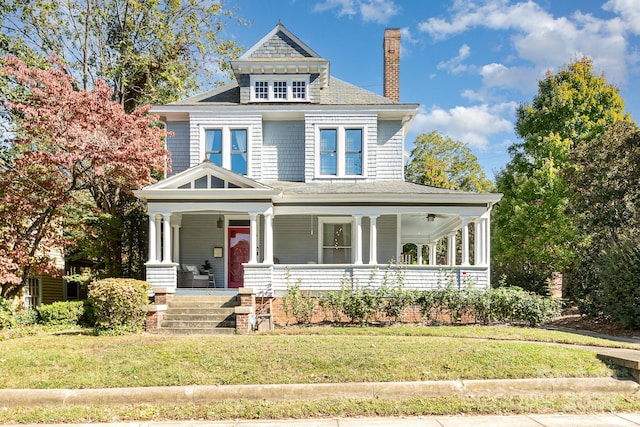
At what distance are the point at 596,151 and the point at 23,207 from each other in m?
19.0

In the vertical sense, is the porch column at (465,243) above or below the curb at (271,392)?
above

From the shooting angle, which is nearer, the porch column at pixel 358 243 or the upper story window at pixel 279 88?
the porch column at pixel 358 243

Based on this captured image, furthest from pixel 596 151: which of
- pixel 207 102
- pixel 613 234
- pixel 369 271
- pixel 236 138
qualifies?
pixel 207 102

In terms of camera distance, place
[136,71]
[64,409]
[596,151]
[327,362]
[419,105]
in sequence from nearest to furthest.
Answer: [64,409]
[327,362]
[419,105]
[596,151]
[136,71]

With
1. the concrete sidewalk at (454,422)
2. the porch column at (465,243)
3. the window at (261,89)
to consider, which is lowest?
the concrete sidewalk at (454,422)

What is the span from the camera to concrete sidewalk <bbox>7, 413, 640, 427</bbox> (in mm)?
6379

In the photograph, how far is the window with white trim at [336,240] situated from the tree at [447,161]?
1950 cm

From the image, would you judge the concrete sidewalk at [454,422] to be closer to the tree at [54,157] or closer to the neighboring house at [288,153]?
the tree at [54,157]

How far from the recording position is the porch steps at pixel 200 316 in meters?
12.0

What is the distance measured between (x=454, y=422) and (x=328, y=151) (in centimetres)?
1198

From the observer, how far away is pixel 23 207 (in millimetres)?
14062

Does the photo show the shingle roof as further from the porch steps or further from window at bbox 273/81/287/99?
the porch steps

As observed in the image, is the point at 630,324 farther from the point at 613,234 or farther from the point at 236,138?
the point at 236,138

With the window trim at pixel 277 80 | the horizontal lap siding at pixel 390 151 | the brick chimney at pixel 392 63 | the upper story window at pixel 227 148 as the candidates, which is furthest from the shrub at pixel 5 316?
the brick chimney at pixel 392 63
